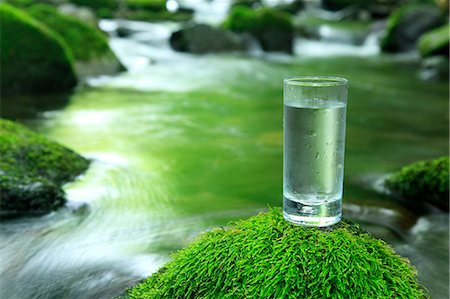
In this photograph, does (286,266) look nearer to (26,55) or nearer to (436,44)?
(26,55)

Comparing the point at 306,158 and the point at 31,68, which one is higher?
the point at 306,158

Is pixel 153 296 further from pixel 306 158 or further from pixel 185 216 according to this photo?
pixel 185 216

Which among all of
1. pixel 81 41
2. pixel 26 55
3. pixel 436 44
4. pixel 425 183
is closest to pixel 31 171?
pixel 425 183

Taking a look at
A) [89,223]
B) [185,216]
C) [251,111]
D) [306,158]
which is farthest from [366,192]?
[251,111]

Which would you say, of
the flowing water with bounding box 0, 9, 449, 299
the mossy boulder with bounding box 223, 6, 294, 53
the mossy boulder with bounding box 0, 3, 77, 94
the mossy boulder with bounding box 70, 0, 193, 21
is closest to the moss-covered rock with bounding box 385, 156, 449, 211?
the flowing water with bounding box 0, 9, 449, 299

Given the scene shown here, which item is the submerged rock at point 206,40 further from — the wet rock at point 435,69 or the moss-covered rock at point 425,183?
the moss-covered rock at point 425,183

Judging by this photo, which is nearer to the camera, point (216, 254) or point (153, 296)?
→ point (216, 254)
